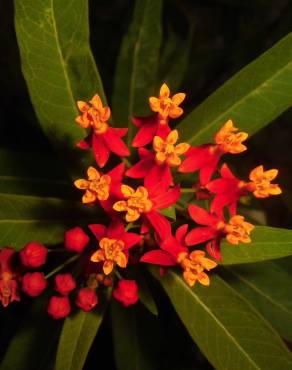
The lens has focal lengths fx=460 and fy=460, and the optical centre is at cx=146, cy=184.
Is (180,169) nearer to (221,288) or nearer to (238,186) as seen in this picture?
(238,186)

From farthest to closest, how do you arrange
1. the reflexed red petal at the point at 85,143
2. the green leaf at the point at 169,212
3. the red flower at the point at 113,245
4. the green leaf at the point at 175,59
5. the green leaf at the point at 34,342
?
the green leaf at the point at 175,59
the green leaf at the point at 34,342
the reflexed red petal at the point at 85,143
the green leaf at the point at 169,212
the red flower at the point at 113,245

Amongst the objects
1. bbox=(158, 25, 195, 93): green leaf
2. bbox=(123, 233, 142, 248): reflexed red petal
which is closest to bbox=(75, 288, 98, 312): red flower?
bbox=(123, 233, 142, 248): reflexed red petal

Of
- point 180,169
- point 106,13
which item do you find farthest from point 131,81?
point 106,13

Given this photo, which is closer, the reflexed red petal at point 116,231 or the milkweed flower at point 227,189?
the reflexed red petal at point 116,231

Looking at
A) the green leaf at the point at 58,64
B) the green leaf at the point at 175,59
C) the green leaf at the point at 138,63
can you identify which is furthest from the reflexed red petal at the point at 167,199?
the green leaf at the point at 175,59

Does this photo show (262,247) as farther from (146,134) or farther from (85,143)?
(85,143)

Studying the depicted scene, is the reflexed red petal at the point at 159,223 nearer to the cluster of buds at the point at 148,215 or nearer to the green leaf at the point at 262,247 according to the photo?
the cluster of buds at the point at 148,215

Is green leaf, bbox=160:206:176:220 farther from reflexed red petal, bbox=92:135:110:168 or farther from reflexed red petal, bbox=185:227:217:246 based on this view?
reflexed red petal, bbox=92:135:110:168
